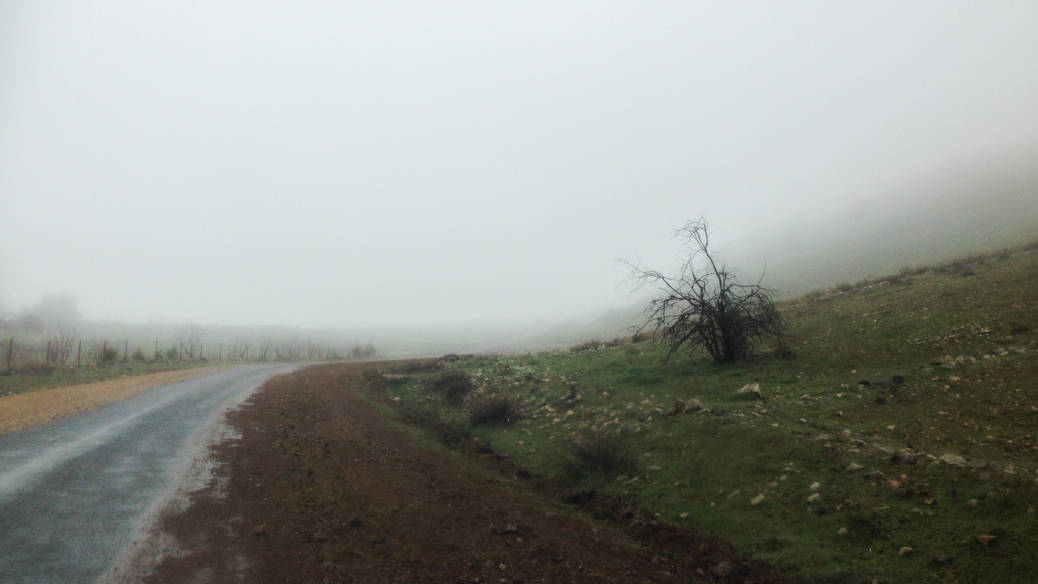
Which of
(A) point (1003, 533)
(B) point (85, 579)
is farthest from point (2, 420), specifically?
(A) point (1003, 533)

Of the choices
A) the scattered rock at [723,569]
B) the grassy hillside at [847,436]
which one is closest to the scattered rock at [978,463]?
the grassy hillside at [847,436]

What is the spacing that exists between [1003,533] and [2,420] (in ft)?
75.2

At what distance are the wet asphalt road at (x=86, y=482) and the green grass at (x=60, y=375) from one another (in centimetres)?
1290

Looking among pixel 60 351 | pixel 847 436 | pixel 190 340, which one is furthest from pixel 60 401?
Result: pixel 190 340

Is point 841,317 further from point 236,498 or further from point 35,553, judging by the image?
point 35,553

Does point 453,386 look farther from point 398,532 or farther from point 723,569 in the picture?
point 723,569

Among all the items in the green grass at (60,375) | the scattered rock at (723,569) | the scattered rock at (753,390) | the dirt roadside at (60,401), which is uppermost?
the green grass at (60,375)

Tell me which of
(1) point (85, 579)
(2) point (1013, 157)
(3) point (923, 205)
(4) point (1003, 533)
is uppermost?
(2) point (1013, 157)

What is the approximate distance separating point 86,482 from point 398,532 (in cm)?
622

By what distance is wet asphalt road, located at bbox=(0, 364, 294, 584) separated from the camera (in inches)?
240

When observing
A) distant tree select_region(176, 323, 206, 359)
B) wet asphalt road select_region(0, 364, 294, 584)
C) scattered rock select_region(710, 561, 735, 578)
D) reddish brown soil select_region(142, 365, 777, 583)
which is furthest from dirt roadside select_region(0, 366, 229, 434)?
distant tree select_region(176, 323, 206, 359)

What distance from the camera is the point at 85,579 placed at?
5.60 metres

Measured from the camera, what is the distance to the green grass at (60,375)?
25.0 metres

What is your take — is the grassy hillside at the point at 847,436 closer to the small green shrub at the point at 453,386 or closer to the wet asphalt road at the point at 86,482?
the small green shrub at the point at 453,386
